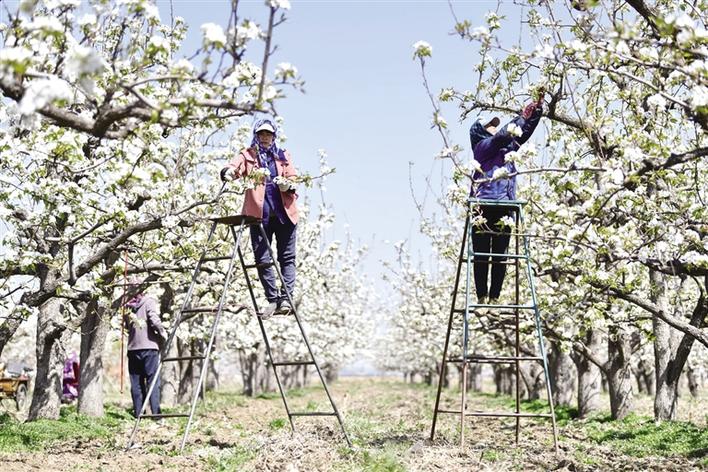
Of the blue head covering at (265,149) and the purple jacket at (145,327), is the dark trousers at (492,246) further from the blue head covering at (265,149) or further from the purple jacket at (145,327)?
the purple jacket at (145,327)

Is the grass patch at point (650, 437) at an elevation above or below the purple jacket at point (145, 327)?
below

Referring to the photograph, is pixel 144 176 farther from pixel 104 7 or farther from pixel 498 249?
pixel 498 249

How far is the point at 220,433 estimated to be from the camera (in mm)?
12586

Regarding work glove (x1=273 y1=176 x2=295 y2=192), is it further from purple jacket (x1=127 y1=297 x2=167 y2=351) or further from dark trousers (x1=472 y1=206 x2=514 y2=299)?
purple jacket (x1=127 y1=297 x2=167 y2=351)

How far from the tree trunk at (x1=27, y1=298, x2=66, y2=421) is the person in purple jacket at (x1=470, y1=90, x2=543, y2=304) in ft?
23.9

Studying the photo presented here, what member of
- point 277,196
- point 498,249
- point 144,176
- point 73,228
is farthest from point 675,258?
point 73,228

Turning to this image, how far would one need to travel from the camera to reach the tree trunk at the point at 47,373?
13.6 metres

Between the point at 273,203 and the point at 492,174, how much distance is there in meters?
2.69

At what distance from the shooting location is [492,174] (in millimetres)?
9602

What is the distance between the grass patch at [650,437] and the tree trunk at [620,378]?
0.40 meters

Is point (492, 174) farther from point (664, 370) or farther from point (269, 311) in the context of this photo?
point (664, 370)

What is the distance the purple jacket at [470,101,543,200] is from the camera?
919 centimetres

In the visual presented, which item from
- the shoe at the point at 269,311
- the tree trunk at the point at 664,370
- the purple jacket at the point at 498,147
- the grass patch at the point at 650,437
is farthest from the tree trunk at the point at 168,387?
the purple jacket at the point at 498,147

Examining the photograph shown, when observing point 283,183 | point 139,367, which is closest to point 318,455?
point 283,183
